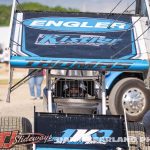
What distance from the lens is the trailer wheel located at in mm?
5777

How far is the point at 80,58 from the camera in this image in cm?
582

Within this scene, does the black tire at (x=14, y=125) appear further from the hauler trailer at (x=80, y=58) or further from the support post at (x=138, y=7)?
the support post at (x=138, y=7)

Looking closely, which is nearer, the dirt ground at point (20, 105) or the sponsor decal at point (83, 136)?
the sponsor decal at point (83, 136)

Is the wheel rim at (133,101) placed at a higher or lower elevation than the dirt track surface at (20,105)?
lower

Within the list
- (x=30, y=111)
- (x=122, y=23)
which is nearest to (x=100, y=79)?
(x=122, y=23)

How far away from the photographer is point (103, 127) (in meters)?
5.71

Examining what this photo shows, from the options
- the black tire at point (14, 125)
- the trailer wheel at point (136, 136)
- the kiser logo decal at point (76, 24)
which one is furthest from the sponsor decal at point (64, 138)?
the kiser logo decal at point (76, 24)

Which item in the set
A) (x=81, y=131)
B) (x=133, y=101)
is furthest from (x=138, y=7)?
(x=133, y=101)

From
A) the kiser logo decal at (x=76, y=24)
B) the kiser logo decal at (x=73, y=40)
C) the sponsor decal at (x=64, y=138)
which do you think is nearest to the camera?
the sponsor decal at (x=64, y=138)

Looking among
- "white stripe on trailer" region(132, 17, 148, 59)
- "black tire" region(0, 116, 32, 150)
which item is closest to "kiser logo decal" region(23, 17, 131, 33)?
"white stripe on trailer" region(132, 17, 148, 59)

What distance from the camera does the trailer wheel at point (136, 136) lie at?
5777 millimetres

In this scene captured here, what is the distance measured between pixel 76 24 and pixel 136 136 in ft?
4.94

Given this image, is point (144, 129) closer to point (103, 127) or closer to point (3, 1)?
point (103, 127)

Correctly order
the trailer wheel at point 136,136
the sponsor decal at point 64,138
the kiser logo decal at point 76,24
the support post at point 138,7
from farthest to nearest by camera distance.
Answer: the support post at point 138,7, the kiser logo decal at point 76,24, the trailer wheel at point 136,136, the sponsor decal at point 64,138
